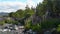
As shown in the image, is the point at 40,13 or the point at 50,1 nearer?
the point at 50,1

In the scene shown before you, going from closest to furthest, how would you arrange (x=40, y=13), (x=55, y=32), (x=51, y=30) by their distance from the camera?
(x=55, y=32) < (x=51, y=30) < (x=40, y=13)

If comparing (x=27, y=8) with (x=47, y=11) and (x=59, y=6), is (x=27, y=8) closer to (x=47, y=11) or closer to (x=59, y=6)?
(x=47, y=11)

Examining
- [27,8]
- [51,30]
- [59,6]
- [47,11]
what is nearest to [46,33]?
[51,30]

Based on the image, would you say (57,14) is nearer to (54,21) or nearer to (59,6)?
(59,6)

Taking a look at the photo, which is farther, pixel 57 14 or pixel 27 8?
pixel 27 8

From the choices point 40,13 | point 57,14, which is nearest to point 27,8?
point 40,13

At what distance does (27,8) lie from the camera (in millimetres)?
53688

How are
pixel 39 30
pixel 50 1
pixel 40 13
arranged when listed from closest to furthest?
1. pixel 39 30
2. pixel 50 1
3. pixel 40 13

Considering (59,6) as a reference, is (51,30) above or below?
below

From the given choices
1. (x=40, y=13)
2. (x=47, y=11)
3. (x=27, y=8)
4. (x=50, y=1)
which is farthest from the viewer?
(x=27, y=8)

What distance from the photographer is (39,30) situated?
22609 millimetres

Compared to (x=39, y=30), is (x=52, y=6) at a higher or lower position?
higher

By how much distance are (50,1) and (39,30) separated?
129 inches

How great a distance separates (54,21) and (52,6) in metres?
2.76
